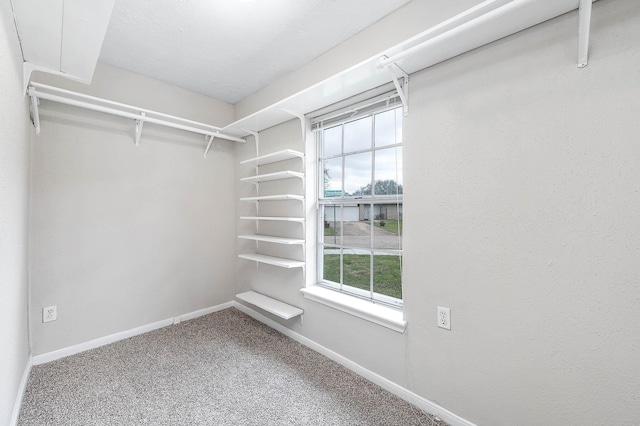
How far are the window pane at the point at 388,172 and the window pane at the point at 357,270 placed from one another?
551mm

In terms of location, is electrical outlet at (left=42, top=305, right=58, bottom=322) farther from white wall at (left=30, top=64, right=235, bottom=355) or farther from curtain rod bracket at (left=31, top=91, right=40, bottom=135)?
curtain rod bracket at (left=31, top=91, right=40, bottom=135)

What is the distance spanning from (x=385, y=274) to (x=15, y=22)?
2.61 meters

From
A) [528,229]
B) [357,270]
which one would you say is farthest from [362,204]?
[528,229]

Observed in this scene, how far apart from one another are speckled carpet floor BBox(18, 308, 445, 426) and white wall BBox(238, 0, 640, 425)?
14.6 inches

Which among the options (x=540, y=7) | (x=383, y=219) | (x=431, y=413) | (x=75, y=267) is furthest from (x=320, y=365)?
(x=540, y=7)

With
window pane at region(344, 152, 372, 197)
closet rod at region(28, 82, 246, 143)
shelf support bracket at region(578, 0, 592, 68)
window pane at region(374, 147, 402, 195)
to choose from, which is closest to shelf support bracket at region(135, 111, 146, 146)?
closet rod at region(28, 82, 246, 143)

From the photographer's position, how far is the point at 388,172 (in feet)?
6.51

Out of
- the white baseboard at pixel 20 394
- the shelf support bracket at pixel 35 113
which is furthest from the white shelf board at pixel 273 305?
the shelf support bracket at pixel 35 113

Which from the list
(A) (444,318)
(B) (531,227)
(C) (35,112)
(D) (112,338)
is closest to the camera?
(B) (531,227)

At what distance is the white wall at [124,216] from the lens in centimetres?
206

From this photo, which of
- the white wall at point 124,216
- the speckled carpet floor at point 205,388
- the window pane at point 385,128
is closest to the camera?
the speckled carpet floor at point 205,388

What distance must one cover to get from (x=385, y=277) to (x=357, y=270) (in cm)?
27

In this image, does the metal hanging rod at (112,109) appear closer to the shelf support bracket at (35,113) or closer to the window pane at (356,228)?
the shelf support bracket at (35,113)

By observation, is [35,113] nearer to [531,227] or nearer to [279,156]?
[279,156]
